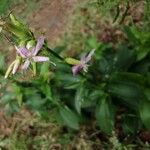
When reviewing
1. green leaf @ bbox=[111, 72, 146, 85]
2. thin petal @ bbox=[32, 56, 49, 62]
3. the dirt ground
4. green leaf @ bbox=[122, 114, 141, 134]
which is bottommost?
green leaf @ bbox=[122, 114, 141, 134]

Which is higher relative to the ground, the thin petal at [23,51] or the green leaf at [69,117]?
the thin petal at [23,51]

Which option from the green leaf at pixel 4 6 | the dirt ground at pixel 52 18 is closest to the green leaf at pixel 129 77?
the green leaf at pixel 4 6

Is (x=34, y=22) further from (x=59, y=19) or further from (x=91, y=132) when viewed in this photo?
(x=91, y=132)

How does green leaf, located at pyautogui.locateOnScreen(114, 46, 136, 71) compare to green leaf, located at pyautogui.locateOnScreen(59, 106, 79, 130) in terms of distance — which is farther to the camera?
green leaf, located at pyautogui.locateOnScreen(59, 106, 79, 130)

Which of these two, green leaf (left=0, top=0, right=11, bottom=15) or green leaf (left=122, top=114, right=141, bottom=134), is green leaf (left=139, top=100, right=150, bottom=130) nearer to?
green leaf (left=122, top=114, right=141, bottom=134)

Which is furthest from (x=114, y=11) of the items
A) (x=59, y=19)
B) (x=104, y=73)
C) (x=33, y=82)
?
(x=33, y=82)

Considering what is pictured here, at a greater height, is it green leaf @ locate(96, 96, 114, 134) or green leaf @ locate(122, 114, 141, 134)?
green leaf @ locate(96, 96, 114, 134)

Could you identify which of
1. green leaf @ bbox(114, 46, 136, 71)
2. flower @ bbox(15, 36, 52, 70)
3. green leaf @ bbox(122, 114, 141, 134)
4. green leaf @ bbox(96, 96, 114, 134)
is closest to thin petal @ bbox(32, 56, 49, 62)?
flower @ bbox(15, 36, 52, 70)

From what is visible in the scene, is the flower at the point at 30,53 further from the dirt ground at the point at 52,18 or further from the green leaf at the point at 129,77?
the dirt ground at the point at 52,18
